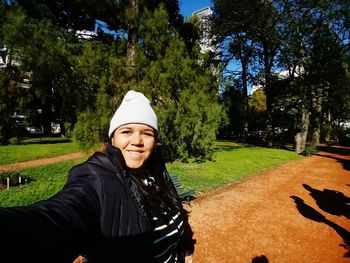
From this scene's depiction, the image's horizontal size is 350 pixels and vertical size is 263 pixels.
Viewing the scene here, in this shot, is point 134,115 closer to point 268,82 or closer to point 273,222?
point 273,222

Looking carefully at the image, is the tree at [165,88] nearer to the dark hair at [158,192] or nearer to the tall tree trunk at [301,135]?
the dark hair at [158,192]

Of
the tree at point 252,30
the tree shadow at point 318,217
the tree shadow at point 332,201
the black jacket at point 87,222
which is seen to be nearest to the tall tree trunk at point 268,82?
the tree at point 252,30

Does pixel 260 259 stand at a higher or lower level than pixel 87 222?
lower

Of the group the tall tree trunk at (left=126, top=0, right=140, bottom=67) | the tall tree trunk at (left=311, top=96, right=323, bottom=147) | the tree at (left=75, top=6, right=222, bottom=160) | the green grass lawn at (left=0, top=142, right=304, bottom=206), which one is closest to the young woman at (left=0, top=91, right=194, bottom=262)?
the green grass lawn at (left=0, top=142, right=304, bottom=206)

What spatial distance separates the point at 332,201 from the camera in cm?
909

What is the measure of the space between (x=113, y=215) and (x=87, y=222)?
0.14m

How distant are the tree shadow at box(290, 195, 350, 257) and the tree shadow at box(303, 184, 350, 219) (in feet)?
1.73

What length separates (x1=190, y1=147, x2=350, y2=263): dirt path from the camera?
5277 mm

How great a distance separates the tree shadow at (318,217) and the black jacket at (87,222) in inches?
228

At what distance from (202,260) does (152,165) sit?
138 inches

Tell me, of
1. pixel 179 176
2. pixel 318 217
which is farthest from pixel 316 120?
pixel 318 217

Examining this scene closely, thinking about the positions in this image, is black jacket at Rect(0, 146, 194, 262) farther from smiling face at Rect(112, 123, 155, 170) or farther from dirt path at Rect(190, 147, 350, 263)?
dirt path at Rect(190, 147, 350, 263)

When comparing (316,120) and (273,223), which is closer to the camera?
(273,223)

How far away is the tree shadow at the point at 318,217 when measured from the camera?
5.93 m
